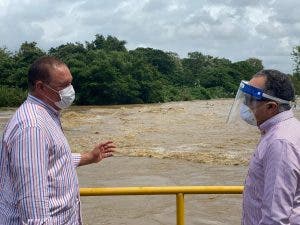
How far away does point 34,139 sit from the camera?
2.55 metres

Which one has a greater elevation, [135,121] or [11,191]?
[11,191]

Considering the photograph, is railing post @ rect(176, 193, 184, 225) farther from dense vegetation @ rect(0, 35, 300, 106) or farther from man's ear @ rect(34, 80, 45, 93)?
dense vegetation @ rect(0, 35, 300, 106)

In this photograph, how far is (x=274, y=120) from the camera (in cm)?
256

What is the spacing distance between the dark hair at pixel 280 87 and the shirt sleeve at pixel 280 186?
0.28 m

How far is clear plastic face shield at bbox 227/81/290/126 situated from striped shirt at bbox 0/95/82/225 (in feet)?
3.04

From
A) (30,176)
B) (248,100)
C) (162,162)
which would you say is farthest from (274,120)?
(162,162)

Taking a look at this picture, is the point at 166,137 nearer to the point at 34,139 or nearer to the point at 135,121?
the point at 135,121

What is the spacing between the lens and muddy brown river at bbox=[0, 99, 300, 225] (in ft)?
37.7

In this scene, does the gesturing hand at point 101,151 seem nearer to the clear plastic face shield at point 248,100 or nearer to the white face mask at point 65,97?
the white face mask at point 65,97

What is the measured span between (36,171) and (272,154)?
43.0 inches

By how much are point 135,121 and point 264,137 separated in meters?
28.1

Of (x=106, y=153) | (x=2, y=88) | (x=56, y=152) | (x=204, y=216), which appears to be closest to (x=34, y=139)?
(x=56, y=152)

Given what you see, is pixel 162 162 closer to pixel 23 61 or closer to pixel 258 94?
pixel 258 94

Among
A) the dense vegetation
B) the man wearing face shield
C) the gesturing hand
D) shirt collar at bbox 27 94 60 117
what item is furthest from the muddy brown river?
the dense vegetation
